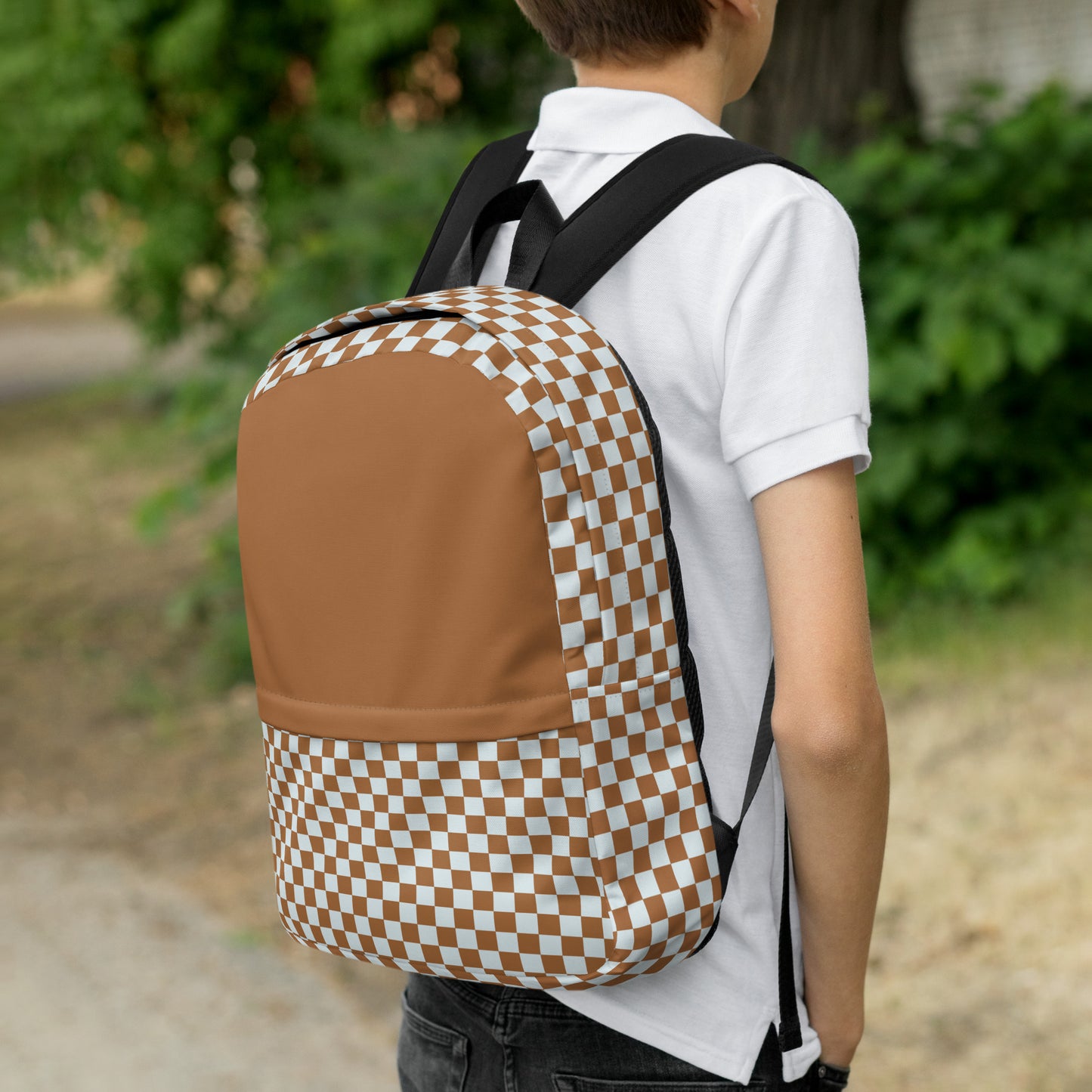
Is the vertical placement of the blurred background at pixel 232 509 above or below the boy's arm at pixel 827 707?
below

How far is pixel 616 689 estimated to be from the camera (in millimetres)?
1104

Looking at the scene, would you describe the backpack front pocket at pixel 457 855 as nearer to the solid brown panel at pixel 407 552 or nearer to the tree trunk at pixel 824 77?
the solid brown panel at pixel 407 552

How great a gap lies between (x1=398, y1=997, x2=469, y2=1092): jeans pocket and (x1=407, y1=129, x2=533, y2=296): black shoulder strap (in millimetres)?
775

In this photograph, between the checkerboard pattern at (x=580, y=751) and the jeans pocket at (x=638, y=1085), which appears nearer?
the checkerboard pattern at (x=580, y=751)

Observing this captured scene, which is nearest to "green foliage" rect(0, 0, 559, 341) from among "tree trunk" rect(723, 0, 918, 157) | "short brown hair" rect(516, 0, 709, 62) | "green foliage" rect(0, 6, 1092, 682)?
"green foliage" rect(0, 6, 1092, 682)

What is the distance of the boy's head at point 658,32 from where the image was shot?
46.8 inches

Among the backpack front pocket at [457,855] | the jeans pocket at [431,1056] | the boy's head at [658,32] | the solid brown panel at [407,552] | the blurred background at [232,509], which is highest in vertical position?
the boy's head at [658,32]

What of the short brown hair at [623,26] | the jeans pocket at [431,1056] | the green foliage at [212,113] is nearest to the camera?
the short brown hair at [623,26]

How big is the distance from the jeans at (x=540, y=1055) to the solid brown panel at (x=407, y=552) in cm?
32

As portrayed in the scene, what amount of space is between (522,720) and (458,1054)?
428mm

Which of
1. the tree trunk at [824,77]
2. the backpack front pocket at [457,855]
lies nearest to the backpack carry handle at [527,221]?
the backpack front pocket at [457,855]

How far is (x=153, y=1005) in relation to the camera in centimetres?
343

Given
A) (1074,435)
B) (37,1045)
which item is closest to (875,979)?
(37,1045)

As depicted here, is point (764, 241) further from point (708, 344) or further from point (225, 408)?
point (225, 408)
